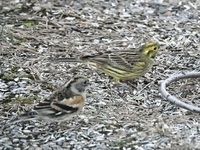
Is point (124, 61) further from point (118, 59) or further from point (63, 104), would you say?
point (63, 104)

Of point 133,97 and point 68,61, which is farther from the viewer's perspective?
point 68,61

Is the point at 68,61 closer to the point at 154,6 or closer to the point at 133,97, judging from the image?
the point at 133,97

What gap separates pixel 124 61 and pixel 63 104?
1.35 meters

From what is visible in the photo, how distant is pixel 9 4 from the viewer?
8.62 meters

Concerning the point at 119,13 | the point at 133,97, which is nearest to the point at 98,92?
the point at 133,97

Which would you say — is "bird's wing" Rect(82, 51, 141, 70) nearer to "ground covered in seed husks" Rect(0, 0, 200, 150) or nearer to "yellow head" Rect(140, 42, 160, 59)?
"yellow head" Rect(140, 42, 160, 59)

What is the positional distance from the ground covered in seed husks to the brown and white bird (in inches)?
7.0

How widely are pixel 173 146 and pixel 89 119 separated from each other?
883 millimetres

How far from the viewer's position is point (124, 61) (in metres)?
6.85

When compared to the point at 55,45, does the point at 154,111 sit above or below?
below

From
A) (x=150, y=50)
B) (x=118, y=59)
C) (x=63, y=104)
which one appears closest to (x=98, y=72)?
(x=118, y=59)

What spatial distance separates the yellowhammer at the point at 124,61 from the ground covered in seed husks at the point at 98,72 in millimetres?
116

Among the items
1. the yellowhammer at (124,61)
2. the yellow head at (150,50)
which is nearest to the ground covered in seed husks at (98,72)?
the yellowhammer at (124,61)

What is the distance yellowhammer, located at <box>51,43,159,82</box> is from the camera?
680 centimetres
